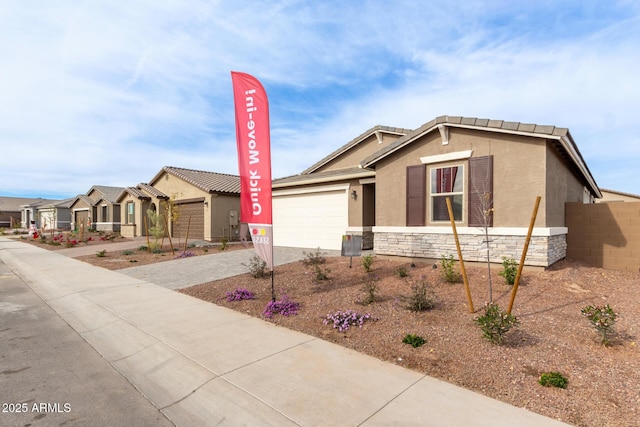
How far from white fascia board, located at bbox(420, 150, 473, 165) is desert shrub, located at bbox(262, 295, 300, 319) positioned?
19.2ft

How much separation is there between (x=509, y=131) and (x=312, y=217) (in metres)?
8.71

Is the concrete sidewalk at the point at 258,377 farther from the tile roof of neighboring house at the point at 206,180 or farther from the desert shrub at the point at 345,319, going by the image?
the tile roof of neighboring house at the point at 206,180

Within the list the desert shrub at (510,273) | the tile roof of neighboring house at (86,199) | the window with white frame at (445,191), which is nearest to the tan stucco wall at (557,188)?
the desert shrub at (510,273)

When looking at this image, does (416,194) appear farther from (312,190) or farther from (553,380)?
(553,380)

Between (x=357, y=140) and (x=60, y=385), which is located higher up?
(x=357, y=140)

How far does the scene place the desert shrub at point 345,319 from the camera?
18.0 feet

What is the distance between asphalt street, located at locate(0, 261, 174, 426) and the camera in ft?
10.8

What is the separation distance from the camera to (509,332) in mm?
4992

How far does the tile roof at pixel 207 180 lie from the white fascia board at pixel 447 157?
14.5 metres

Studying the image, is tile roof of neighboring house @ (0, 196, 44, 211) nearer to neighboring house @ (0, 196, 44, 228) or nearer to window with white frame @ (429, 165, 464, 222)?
neighboring house @ (0, 196, 44, 228)

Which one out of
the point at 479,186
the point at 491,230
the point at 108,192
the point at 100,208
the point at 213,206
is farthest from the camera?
the point at 108,192

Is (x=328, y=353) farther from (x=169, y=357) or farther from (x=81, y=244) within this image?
(x=81, y=244)

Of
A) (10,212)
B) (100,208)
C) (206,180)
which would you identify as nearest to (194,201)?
(206,180)

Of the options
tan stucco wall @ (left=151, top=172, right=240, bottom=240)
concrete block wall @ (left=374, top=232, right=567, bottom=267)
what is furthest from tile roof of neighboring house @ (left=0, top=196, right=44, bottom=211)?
concrete block wall @ (left=374, top=232, right=567, bottom=267)
